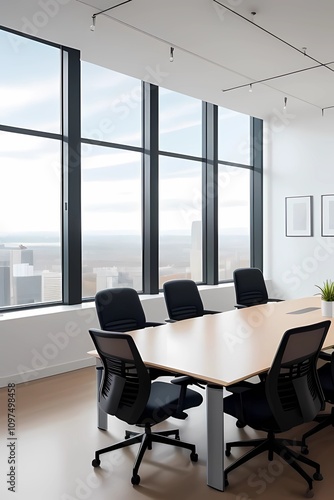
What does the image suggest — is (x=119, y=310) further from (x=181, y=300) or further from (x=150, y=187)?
(x=150, y=187)

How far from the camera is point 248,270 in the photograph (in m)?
5.95

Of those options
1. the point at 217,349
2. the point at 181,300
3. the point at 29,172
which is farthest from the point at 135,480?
the point at 29,172

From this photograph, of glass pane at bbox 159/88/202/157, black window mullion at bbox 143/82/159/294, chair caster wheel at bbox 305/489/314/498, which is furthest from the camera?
glass pane at bbox 159/88/202/157

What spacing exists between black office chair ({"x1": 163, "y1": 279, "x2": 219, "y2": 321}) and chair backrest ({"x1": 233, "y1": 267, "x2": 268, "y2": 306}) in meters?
0.82

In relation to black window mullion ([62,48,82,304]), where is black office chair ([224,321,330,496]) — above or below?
below

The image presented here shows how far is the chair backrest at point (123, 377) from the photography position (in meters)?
2.81

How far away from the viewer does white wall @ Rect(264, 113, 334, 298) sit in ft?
25.0

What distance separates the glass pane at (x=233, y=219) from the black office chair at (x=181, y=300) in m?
2.86

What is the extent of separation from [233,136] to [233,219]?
1.39 metres

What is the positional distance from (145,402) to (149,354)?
1.42 feet

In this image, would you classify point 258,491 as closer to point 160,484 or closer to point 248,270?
point 160,484

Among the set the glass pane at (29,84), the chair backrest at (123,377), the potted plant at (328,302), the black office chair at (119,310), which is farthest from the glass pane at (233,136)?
the chair backrest at (123,377)

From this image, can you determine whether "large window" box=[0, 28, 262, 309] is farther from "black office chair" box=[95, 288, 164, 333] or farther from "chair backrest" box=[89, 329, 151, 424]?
"chair backrest" box=[89, 329, 151, 424]

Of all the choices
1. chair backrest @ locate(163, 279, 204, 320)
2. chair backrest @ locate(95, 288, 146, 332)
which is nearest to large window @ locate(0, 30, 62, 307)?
chair backrest @ locate(163, 279, 204, 320)
